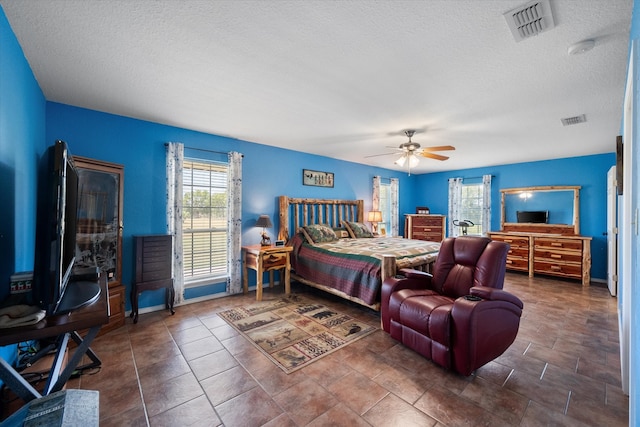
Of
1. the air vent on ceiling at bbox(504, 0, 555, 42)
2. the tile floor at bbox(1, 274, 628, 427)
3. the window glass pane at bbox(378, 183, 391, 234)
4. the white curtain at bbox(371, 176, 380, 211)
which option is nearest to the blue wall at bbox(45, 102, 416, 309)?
the tile floor at bbox(1, 274, 628, 427)

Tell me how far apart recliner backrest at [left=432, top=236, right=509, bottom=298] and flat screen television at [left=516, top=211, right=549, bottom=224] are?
14.2ft

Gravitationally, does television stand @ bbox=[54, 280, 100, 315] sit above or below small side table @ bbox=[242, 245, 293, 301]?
above

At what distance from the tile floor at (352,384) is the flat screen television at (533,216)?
11.1 ft

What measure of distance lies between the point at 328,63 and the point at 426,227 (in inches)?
234

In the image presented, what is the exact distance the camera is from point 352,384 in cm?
208

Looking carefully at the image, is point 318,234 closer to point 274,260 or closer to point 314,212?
point 314,212

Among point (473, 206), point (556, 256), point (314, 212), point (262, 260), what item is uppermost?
point (473, 206)

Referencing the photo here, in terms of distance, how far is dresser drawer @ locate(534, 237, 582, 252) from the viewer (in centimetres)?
501

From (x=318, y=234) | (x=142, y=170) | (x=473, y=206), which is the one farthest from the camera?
(x=473, y=206)

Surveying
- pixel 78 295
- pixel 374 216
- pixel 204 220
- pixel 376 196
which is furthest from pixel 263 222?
pixel 376 196

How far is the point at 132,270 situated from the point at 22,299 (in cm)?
183

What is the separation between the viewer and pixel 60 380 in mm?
1519

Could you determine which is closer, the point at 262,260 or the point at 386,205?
the point at 262,260

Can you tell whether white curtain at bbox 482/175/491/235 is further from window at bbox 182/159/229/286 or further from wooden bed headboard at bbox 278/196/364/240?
window at bbox 182/159/229/286
